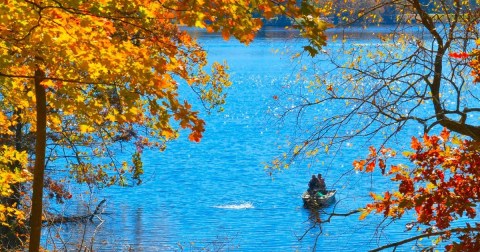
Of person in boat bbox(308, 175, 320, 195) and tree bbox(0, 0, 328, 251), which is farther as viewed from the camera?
person in boat bbox(308, 175, 320, 195)

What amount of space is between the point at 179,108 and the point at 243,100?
2233 inches

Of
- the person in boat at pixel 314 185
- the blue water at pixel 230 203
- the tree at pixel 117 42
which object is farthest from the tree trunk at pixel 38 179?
the person in boat at pixel 314 185

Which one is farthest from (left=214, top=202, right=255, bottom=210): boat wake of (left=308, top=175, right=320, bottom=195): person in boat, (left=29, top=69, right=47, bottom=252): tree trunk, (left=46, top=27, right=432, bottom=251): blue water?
(left=29, top=69, right=47, bottom=252): tree trunk

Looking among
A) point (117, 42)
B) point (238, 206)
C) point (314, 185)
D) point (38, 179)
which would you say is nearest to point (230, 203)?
point (238, 206)

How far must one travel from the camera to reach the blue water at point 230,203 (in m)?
24.6

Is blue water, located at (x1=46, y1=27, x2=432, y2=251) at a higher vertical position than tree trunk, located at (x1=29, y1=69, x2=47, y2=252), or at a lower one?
higher

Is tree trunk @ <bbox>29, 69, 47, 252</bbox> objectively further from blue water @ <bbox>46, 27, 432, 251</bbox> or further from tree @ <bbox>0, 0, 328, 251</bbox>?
blue water @ <bbox>46, 27, 432, 251</bbox>

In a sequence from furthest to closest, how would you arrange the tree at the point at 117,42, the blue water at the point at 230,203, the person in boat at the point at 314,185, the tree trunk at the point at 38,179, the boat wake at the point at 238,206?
the boat wake at the point at 238,206 → the person in boat at the point at 314,185 → the blue water at the point at 230,203 → the tree trunk at the point at 38,179 → the tree at the point at 117,42

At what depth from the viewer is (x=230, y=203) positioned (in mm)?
30750

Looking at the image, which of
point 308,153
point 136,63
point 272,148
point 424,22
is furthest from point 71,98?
point 272,148

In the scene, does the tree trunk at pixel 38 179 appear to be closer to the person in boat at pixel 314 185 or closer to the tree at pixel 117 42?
the tree at pixel 117 42

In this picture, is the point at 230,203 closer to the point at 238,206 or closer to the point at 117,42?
the point at 238,206

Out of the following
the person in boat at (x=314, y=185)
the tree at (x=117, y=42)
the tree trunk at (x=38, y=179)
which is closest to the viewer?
the tree at (x=117, y=42)

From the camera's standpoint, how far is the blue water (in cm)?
2456
